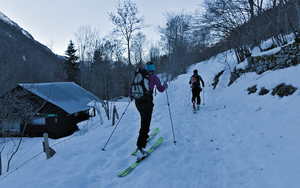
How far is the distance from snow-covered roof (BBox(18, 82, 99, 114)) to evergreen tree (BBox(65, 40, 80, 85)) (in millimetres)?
Result: 12549

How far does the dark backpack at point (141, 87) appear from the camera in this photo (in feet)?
11.9

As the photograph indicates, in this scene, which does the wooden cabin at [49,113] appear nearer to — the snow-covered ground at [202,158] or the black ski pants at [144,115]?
the snow-covered ground at [202,158]

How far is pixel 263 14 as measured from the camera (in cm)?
897

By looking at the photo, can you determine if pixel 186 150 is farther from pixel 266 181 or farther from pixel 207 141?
pixel 266 181

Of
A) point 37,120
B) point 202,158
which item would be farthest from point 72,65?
point 202,158

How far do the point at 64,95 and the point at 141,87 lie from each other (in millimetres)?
15777

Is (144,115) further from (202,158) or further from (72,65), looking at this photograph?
(72,65)

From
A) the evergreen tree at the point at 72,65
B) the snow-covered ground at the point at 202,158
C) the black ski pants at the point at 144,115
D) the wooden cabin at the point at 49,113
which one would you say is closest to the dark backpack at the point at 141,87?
the black ski pants at the point at 144,115

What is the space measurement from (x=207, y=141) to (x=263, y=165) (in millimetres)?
1601

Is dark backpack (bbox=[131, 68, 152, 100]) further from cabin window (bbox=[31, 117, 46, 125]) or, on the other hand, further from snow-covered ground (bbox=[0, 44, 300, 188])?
cabin window (bbox=[31, 117, 46, 125])

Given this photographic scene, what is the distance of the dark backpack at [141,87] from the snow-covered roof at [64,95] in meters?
11.9

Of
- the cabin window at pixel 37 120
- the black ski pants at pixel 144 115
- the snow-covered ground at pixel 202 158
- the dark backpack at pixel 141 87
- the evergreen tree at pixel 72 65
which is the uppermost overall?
the evergreen tree at pixel 72 65

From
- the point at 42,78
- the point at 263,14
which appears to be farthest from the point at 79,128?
the point at 42,78

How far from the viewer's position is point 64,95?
16.6 metres
